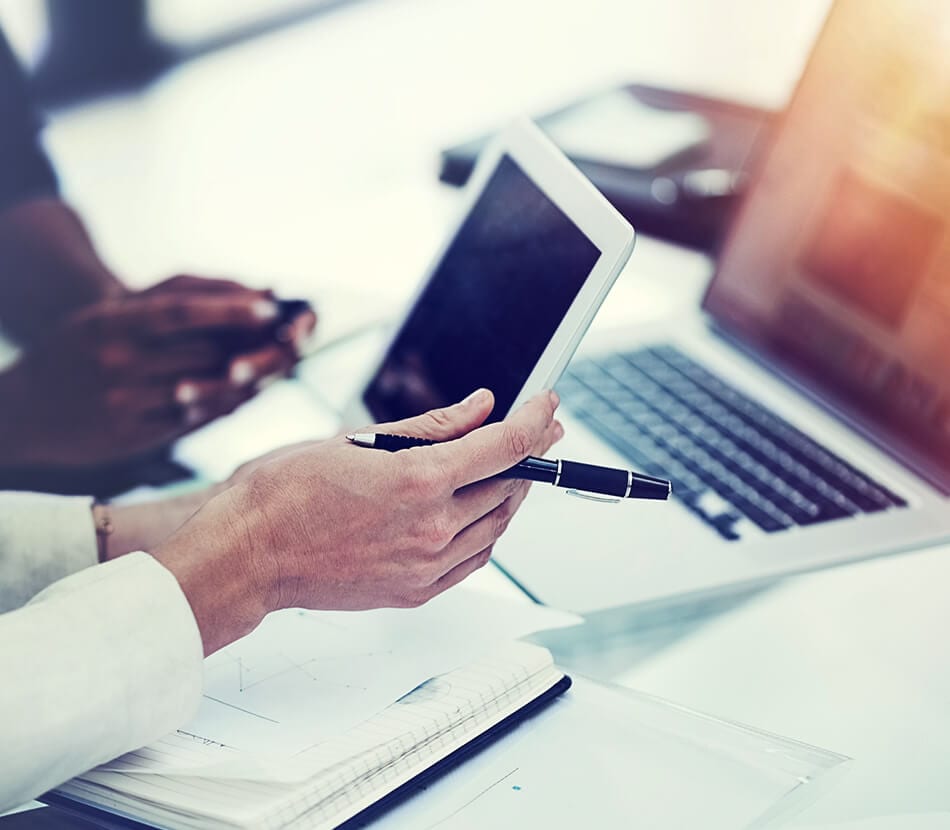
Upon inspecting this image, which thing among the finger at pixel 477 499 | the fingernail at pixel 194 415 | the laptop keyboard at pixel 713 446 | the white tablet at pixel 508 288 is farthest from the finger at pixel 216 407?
the finger at pixel 477 499

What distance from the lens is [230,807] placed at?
1.73ft

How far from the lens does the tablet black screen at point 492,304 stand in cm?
74

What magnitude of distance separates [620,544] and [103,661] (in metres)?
0.39

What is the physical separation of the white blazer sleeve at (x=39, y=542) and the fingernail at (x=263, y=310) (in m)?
0.32

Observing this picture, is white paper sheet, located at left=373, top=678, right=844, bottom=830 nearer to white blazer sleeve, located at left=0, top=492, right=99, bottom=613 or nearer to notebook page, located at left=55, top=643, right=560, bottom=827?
notebook page, located at left=55, top=643, right=560, bottom=827

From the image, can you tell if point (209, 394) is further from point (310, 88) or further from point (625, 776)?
point (310, 88)

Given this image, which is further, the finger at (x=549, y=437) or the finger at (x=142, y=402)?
the finger at (x=142, y=402)

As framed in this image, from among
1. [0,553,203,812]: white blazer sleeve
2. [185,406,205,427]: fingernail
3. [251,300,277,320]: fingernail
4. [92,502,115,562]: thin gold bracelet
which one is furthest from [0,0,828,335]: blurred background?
[0,553,203,812]: white blazer sleeve

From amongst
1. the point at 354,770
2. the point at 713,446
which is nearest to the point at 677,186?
the point at 713,446

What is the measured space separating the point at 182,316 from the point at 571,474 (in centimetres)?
54

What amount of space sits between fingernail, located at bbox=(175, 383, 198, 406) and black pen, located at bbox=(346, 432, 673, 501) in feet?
1.27

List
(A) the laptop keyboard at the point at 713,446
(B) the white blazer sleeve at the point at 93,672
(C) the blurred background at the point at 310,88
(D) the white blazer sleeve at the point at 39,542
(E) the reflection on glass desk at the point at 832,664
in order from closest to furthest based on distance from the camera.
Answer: (B) the white blazer sleeve at the point at 93,672 < (E) the reflection on glass desk at the point at 832,664 < (D) the white blazer sleeve at the point at 39,542 < (A) the laptop keyboard at the point at 713,446 < (C) the blurred background at the point at 310,88

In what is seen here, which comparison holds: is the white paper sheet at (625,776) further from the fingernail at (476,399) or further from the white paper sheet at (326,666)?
the fingernail at (476,399)

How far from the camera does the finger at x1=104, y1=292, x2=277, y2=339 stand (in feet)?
3.44
